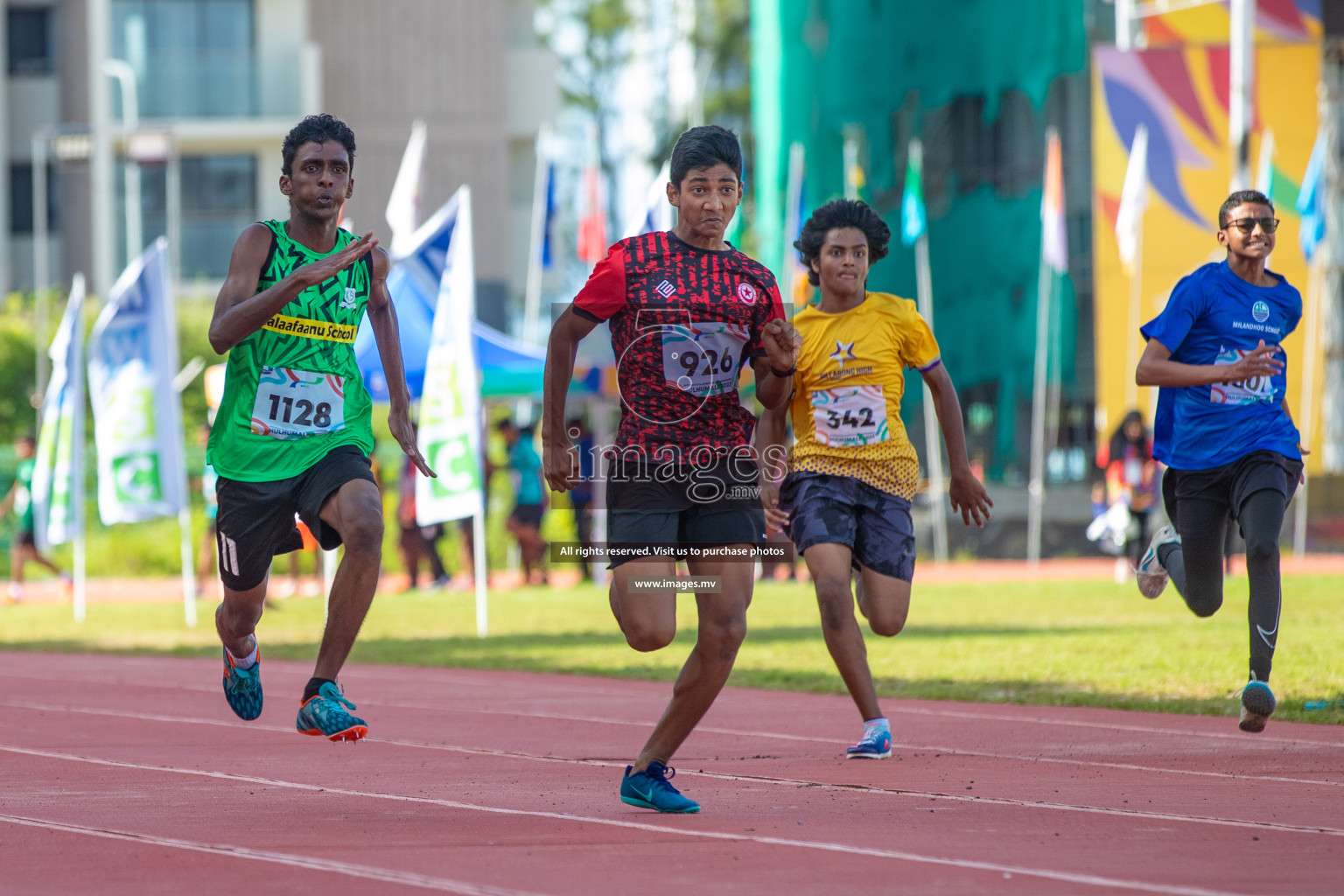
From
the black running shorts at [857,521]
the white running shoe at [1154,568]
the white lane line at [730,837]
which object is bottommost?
the white lane line at [730,837]

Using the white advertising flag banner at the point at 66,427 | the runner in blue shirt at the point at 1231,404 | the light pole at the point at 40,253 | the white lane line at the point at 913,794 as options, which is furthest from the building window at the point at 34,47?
the runner in blue shirt at the point at 1231,404

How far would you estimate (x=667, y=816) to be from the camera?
5.73 metres

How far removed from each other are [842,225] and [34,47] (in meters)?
36.8

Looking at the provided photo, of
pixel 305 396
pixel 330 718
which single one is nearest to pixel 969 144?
pixel 305 396

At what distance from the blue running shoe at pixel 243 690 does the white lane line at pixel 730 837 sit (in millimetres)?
270

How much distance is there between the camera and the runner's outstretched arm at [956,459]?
7320mm

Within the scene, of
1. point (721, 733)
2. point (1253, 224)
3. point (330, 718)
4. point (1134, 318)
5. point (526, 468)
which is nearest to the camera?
point (330, 718)

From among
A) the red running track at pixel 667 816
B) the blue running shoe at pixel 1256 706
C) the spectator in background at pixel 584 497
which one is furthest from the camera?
the spectator in background at pixel 584 497

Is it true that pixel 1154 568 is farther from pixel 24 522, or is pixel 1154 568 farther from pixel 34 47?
pixel 34 47

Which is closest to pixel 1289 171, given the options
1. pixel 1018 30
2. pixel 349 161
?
pixel 1018 30

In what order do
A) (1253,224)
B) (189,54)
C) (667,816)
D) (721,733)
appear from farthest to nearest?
1. (189,54)
2. (721,733)
3. (1253,224)
4. (667,816)

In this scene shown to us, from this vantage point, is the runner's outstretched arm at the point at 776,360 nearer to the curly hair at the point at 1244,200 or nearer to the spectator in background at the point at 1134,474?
the curly hair at the point at 1244,200

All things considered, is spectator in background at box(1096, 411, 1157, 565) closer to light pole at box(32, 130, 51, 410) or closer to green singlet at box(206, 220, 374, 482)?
green singlet at box(206, 220, 374, 482)

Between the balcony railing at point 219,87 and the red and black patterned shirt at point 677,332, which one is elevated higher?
the balcony railing at point 219,87
